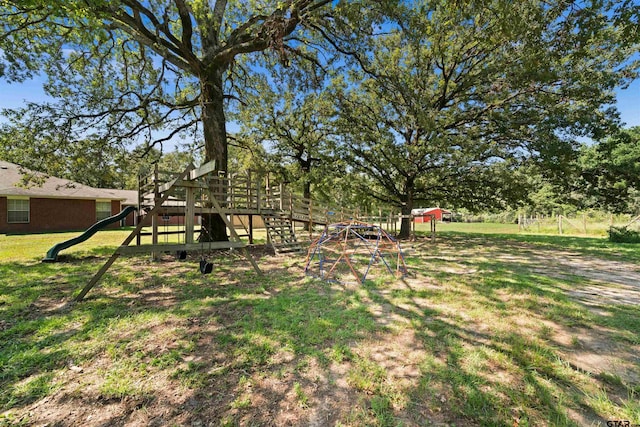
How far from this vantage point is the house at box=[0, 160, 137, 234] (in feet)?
53.8

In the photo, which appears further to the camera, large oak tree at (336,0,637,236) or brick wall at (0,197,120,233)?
brick wall at (0,197,120,233)

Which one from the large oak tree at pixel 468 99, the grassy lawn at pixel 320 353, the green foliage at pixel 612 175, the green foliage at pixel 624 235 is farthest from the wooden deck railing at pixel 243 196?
the green foliage at pixel 624 235

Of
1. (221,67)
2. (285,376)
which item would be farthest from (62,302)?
(221,67)

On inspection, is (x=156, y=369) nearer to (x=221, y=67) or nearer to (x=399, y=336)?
(x=399, y=336)

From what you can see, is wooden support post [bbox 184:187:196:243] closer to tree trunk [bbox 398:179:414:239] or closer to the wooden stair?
the wooden stair

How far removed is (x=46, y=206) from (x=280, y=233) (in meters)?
18.5

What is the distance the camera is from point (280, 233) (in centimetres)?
1089

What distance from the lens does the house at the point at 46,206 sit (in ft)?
53.8

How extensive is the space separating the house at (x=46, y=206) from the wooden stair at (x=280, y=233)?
13.8 m

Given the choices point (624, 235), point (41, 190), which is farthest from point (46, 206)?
point (624, 235)

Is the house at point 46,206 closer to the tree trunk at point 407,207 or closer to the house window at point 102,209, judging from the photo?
the house window at point 102,209

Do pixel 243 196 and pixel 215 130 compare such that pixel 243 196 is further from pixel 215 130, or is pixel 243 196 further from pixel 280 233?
pixel 215 130

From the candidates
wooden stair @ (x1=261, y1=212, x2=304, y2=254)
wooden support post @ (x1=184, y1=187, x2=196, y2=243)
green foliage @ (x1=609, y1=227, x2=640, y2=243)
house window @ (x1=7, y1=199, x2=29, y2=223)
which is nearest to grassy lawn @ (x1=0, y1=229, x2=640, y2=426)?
wooden support post @ (x1=184, y1=187, x2=196, y2=243)

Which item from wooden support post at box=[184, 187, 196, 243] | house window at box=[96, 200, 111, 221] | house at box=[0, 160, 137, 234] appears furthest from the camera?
house window at box=[96, 200, 111, 221]
